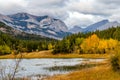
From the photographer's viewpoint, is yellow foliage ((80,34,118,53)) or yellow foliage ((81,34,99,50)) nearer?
yellow foliage ((80,34,118,53))

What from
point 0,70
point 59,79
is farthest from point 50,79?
point 0,70

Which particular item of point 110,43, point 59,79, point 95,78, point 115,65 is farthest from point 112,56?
point 110,43

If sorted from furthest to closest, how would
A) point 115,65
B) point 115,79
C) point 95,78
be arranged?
1. point 115,65
2. point 95,78
3. point 115,79

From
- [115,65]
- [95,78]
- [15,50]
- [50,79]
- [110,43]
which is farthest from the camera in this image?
[110,43]

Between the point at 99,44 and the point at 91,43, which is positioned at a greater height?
the point at 91,43

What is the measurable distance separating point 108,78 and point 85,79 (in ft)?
12.9

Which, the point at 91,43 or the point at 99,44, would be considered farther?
the point at 91,43

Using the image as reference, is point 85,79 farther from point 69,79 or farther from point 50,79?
point 50,79

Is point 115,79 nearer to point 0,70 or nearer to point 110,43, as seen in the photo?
point 0,70

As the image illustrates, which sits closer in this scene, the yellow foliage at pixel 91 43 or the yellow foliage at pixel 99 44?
the yellow foliage at pixel 99 44

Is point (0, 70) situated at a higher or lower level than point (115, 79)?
higher

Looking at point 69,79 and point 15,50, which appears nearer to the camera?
point 15,50

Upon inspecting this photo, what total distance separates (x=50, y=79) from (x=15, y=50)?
35340 millimetres

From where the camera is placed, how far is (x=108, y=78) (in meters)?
40.7
